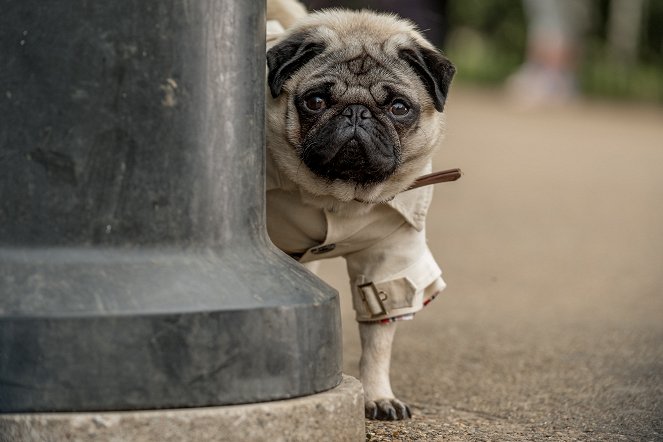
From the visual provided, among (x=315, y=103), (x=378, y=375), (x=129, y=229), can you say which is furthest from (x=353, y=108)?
(x=129, y=229)

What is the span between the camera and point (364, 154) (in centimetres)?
329

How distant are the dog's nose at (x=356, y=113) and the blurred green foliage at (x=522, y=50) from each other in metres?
15.8

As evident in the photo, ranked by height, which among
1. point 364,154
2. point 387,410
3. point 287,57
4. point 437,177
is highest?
point 287,57

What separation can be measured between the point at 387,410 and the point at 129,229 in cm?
120

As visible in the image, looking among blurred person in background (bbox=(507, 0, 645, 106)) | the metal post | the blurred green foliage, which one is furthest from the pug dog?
the blurred green foliage

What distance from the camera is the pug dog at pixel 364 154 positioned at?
334cm

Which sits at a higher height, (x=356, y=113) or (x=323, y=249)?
(x=356, y=113)

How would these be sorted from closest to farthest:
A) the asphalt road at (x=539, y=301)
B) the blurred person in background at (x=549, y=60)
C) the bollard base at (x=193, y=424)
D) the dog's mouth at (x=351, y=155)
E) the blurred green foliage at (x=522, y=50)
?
the bollard base at (x=193, y=424)
the dog's mouth at (x=351, y=155)
the asphalt road at (x=539, y=301)
the blurred person in background at (x=549, y=60)
the blurred green foliage at (x=522, y=50)

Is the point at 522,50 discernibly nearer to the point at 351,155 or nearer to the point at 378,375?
the point at 378,375

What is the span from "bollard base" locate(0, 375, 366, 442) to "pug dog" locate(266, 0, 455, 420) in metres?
0.86

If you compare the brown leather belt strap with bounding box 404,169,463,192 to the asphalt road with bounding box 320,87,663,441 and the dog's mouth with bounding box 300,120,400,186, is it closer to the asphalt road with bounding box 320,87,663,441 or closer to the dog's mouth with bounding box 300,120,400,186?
the dog's mouth with bounding box 300,120,400,186

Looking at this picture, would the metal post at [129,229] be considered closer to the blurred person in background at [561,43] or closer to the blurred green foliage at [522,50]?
the blurred person in background at [561,43]

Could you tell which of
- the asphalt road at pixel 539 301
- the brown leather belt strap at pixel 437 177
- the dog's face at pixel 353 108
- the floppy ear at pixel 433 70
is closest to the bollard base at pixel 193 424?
the asphalt road at pixel 539 301

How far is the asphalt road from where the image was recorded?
11.4ft
